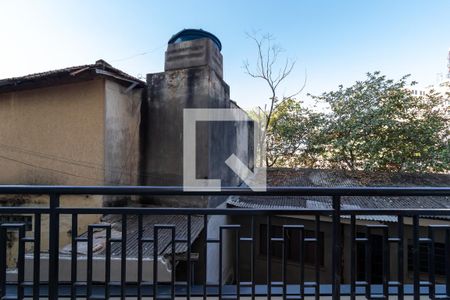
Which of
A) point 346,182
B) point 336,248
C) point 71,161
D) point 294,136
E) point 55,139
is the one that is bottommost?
point 346,182


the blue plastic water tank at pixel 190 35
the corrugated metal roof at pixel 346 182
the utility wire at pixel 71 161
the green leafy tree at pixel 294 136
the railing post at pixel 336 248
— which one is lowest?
the corrugated metal roof at pixel 346 182

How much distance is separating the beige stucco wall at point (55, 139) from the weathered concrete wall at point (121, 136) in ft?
0.40

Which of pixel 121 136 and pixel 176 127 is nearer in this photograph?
pixel 121 136

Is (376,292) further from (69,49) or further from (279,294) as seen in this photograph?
(69,49)

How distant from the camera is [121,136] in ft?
16.3

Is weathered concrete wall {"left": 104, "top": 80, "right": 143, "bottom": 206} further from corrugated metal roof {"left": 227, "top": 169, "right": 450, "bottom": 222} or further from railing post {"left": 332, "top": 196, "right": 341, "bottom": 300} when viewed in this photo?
railing post {"left": 332, "top": 196, "right": 341, "bottom": 300}

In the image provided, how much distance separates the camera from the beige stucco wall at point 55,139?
459cm

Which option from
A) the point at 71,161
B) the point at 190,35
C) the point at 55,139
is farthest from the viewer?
the point at 190,35

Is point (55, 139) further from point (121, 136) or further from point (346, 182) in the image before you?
point (346, 182)

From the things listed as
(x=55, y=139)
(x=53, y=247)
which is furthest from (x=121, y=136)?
(x=53, y=247)

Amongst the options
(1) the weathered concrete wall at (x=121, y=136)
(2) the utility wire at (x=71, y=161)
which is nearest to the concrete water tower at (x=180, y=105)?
(1) the weathered concrete wall at (x=121, y=136)

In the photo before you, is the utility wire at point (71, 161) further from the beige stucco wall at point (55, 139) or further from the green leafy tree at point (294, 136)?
the green leafy tree at point (294, 136)

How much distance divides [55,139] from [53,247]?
4479 mm

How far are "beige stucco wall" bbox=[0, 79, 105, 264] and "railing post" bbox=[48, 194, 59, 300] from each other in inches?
135
